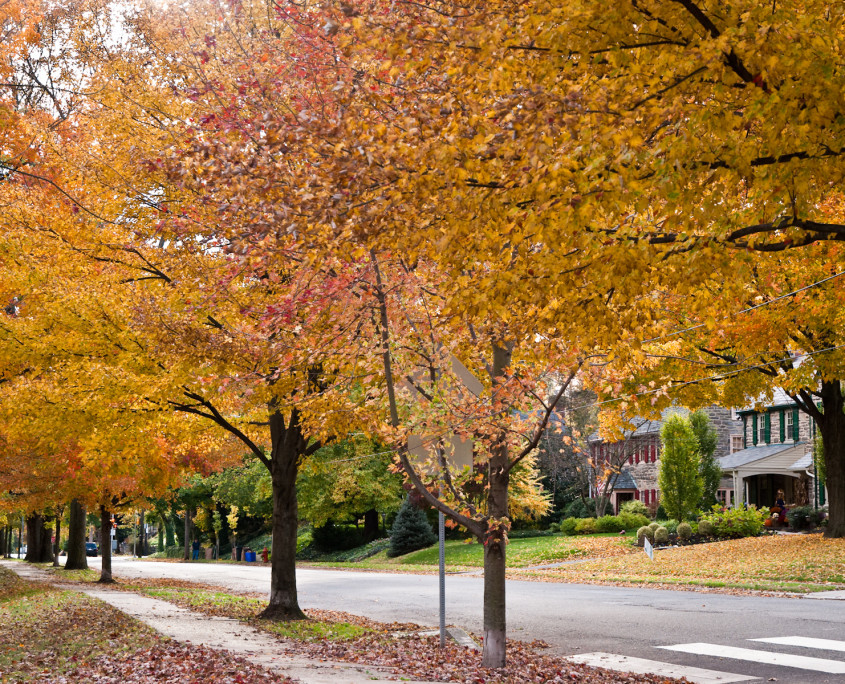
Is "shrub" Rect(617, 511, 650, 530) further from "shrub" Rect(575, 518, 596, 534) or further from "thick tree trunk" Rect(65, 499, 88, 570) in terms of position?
"thick tree trunk" Rect(65, 499, 88, 570)

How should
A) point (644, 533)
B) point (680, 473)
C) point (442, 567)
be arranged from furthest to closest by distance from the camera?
point (680, 473) → point (644, 533) → point (442, 567)

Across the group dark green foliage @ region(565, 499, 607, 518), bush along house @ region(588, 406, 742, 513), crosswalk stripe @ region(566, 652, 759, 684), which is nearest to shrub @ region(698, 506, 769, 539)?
dark green foliage @ region(565, 499, 607, 518)

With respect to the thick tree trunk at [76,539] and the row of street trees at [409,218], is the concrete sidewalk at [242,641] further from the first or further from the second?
the thick tree trunk at [76,539]

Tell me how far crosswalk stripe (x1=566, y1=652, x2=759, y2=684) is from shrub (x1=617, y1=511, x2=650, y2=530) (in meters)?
30.6

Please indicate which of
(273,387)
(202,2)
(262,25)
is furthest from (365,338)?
(202,2)

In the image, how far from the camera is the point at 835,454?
80.9 ft

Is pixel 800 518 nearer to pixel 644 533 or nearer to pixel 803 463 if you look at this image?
pixel 644 533

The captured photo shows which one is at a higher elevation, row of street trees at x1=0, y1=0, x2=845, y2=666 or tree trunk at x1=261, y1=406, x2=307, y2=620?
row of street trees at x1=0, y1=0, x2=845, y2=666

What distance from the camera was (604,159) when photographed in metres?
4.94

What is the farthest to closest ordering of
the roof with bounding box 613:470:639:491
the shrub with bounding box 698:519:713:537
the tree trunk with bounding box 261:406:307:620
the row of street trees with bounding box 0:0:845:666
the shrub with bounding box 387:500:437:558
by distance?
the roof with bounding box 613:470:639:491, the shrub with bounding box 387:500:437:558, the shrub with bounding box 698:519:713:537, the tree trunk with bounding box 261:406:307:620, the row of street trees with bounding box 0:0:845:666

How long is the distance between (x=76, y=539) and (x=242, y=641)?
26.1m

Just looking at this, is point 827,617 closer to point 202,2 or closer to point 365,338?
point 365,338

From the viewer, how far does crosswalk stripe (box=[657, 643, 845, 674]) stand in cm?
916

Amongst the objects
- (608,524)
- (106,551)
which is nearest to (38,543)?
(106,551)
